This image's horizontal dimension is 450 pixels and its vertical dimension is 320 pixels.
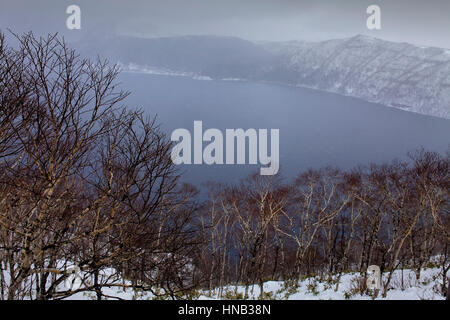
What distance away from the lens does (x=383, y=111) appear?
133 m

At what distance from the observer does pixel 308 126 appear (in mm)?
95875

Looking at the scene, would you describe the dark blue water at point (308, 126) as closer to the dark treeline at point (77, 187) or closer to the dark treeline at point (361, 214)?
the dark treeline at point (361, 214)

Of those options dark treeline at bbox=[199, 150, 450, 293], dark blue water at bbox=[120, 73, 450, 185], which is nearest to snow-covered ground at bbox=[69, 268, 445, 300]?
dark treeline at bbox=[199, 150, 450, 293]

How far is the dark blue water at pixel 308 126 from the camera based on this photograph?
63.9m

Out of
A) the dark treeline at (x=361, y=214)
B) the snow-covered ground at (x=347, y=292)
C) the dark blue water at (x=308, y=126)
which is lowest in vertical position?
the snow-covered ground at (x=347, y=292)

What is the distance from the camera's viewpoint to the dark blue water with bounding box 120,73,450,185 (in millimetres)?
63938

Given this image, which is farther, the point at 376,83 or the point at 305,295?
the point at 376,83

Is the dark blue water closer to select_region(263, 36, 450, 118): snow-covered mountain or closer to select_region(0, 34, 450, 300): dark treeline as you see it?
select_region(263, 36, 450, 118): snow-covered mountain

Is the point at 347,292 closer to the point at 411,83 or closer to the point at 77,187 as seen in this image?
the point at 77,187

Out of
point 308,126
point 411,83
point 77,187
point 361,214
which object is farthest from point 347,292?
point 411,83

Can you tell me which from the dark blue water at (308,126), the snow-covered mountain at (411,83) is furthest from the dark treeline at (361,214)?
the snow-covered mountain at (411,83)
